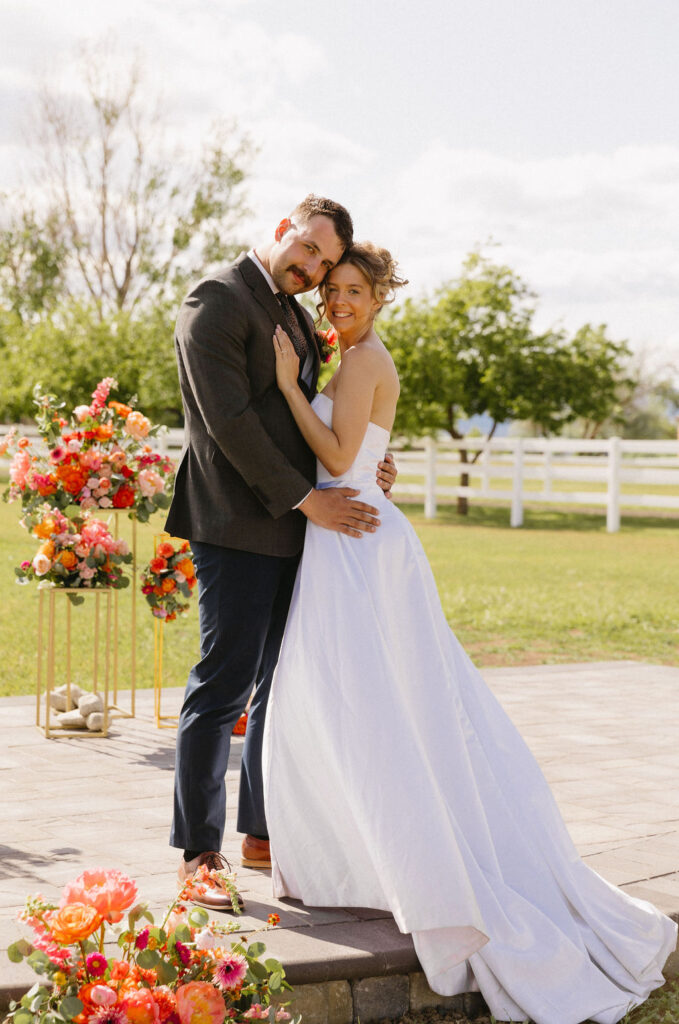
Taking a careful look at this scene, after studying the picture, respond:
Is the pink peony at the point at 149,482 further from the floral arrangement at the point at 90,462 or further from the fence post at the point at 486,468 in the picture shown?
the fence post at the point at 486,468

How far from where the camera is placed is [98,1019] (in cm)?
244

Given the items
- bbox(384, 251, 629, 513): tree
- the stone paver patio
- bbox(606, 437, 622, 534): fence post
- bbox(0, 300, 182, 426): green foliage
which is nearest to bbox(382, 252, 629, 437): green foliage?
A: bbox(384, 251, 629, 513): tree

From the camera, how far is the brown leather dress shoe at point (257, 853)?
3.89 meters

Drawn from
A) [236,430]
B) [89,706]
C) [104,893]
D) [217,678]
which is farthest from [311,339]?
[89,706]

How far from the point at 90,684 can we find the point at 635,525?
1918 cm

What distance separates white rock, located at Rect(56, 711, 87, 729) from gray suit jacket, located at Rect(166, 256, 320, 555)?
9.15 feet

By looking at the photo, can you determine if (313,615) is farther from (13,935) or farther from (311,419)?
(13,935)

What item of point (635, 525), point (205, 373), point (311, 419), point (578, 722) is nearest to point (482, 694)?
point (311, 419)

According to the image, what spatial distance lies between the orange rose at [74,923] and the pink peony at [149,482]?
11.8ft

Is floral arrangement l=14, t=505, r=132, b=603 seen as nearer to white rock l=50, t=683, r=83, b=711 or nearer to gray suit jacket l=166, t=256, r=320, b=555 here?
white rock l=50, t=683, r=83, b=711

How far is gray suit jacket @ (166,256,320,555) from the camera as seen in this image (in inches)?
133

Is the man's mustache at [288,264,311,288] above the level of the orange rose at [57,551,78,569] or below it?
above

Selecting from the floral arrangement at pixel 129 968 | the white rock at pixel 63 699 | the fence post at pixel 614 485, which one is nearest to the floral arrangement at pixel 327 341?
the floral arrangement at pixel 129 968

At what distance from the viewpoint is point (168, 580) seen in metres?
6.14
